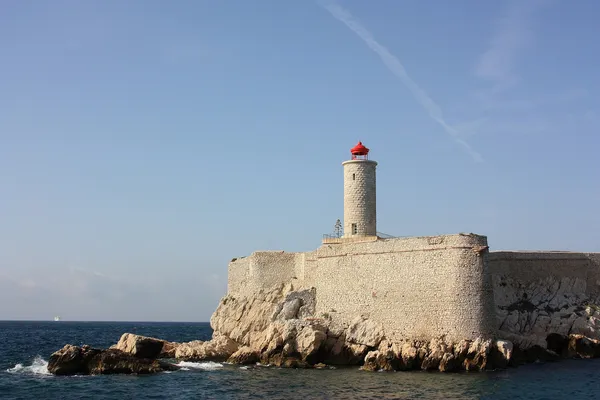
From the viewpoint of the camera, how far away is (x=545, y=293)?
32.4 m

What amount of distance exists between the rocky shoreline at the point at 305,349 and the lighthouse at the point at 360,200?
4.03 meters

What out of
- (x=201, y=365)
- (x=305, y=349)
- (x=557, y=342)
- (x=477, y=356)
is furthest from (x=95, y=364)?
(x=557, y=342)

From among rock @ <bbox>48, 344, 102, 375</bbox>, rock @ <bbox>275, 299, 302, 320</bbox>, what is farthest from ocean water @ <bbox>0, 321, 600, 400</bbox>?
rock @ <bbox>275, 299, 302, 320</bbox>

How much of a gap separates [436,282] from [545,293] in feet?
28.6

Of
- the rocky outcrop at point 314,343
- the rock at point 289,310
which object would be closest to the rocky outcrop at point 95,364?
the rocky outcrop at point 314,343

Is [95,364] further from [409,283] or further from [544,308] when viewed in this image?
[544,308]

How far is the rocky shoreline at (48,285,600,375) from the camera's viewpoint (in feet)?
84.5

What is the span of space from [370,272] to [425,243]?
3.29m

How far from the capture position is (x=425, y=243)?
27.3m

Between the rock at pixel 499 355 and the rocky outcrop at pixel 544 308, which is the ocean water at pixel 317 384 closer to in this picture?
the rock at pixel 499 355

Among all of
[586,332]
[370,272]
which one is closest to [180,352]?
[370,272]

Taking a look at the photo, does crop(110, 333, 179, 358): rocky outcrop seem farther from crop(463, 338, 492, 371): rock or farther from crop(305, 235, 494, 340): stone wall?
crop(463, 338, 492, 371): rock

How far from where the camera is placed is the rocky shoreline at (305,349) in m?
25.8

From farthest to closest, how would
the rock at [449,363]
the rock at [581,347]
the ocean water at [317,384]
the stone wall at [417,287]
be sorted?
the rock at [581,347] → the stone wall at [417,287] → the rock at [449,363] → the ocean water at [317,384]
